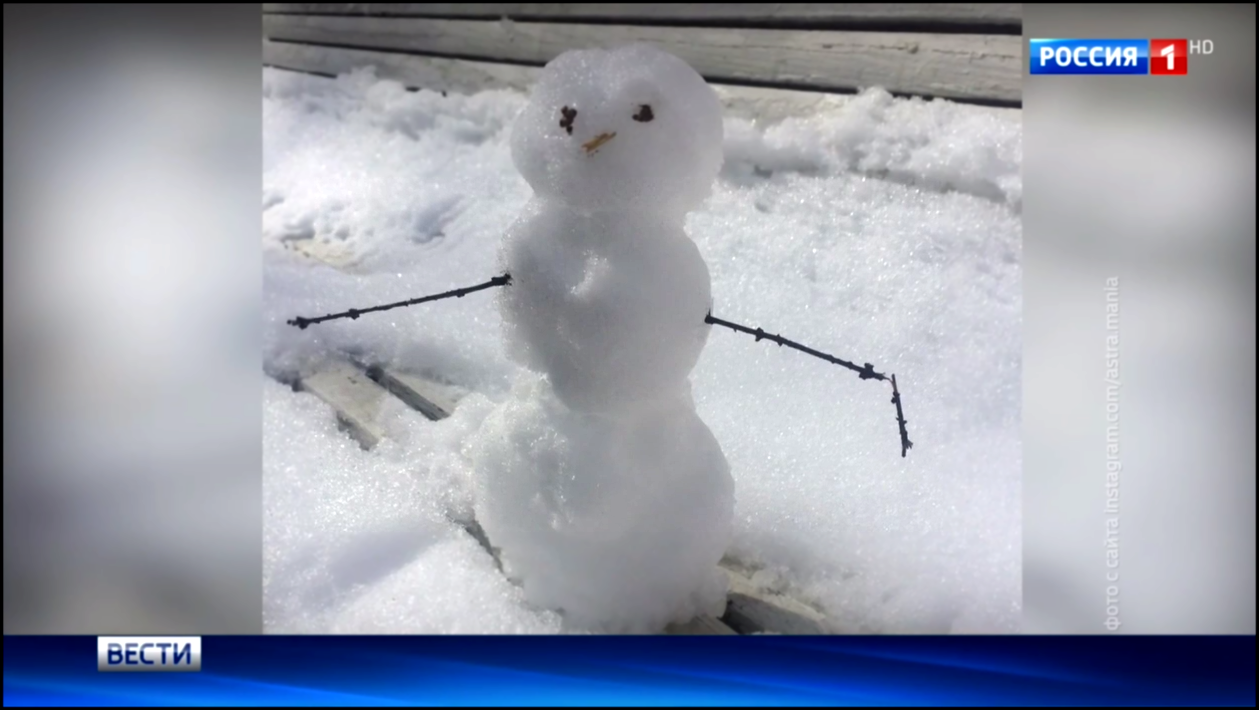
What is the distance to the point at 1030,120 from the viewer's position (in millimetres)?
1481

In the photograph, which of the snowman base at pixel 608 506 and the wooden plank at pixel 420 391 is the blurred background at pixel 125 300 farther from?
the snowman base at pixel 608 506

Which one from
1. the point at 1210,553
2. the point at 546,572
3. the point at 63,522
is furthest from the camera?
the point at 63,522

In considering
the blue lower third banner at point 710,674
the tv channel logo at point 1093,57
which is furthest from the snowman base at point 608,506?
the tv channel logo at point 1093,57

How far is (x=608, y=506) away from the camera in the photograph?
1.14m

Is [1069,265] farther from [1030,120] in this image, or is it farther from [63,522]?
[63,522]

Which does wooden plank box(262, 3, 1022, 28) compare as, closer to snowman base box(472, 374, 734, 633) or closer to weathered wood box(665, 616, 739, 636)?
snowman base box(472, 374, 734, 633)

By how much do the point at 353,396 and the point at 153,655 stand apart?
1.77ft

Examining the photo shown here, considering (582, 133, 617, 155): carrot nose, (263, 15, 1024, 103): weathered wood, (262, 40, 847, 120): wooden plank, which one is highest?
(263, 15, 1024, 103): weathered wood

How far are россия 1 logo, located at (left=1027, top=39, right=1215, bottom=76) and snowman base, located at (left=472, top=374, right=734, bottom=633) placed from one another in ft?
2.83

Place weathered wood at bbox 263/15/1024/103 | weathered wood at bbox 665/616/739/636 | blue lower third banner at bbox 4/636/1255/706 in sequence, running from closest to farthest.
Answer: weathered wood at bbox 665/616/739/636 → blue lower third banner at bbox 4/636/1255/706 → weathered wood at bbox 263/15/1024/103

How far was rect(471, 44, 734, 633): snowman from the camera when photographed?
1.11 meters

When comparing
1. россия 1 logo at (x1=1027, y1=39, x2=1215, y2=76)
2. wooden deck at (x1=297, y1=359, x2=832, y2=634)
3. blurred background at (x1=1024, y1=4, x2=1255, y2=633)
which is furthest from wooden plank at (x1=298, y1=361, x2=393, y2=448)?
россия 1 logo at (x1=1027, y1=39, x2=1215, y2=76)

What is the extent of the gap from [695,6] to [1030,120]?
0.60 metres

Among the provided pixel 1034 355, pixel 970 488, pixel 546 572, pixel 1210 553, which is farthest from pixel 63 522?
pixel 1210 553
